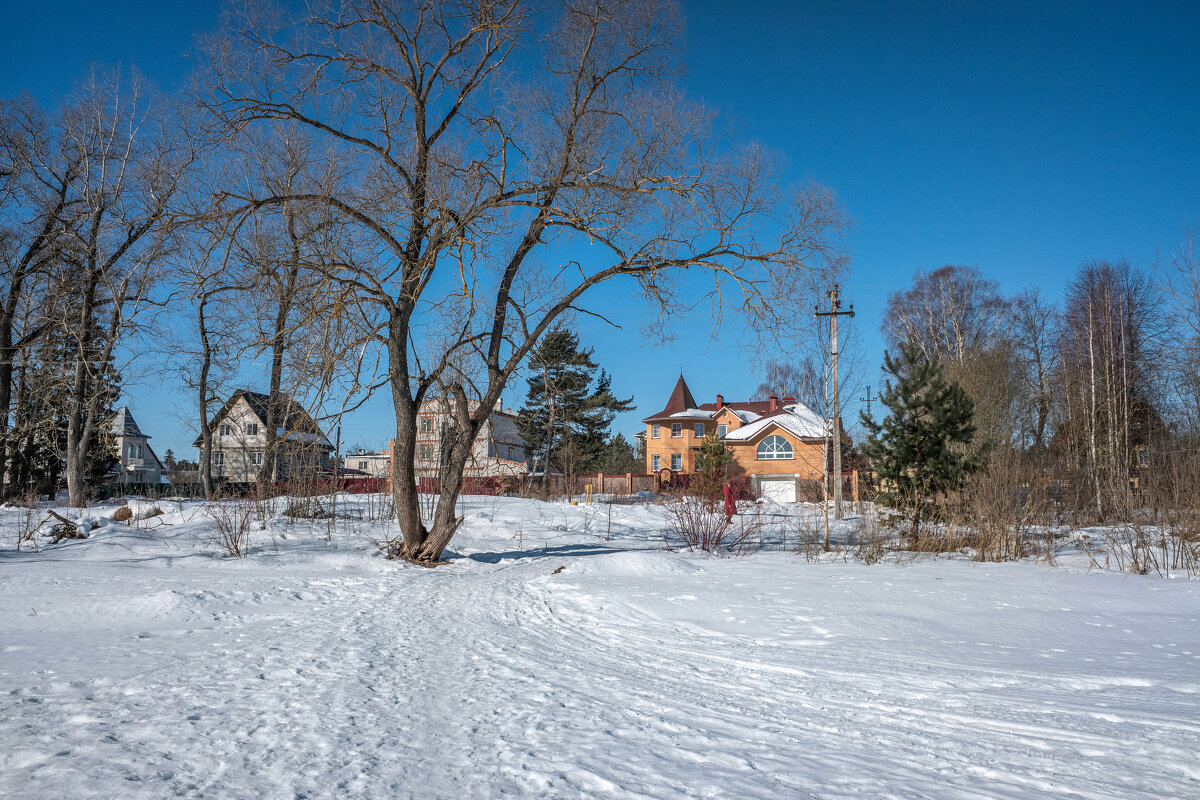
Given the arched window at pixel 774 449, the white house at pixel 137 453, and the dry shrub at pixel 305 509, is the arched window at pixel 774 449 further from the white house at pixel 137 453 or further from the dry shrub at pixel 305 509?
the white house at pixel 137 453

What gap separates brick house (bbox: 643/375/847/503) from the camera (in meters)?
40.4

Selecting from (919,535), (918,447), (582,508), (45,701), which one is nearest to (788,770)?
(45,701)

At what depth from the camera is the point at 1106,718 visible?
3.27 m

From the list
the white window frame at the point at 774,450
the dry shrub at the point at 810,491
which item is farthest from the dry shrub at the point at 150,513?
the white window frame at the point at 774,450

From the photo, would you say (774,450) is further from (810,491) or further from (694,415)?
(810,491)

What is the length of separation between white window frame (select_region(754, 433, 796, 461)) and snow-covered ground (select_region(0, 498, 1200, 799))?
33.9 metres

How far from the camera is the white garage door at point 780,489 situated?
3678cm

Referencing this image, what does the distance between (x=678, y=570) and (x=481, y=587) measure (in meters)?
2.39


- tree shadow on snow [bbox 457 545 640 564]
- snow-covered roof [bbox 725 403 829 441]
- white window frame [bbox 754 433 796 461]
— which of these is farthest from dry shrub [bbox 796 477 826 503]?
tree shadow on snow [bbox 457 545 640 564]

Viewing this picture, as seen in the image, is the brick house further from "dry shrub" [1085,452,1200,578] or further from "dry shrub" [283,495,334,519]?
"dry shrub" [1085,452,1200,578]

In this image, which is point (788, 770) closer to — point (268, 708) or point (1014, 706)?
point (1014, 706)

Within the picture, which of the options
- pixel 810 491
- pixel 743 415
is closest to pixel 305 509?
pixel 810 491

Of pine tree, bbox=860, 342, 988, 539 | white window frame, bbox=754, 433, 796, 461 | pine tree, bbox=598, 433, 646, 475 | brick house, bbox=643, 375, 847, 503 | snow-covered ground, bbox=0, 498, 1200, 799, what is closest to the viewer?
snow-covered ground, bbox=0, 498, 1200, 799

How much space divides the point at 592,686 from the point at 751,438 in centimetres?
3906
